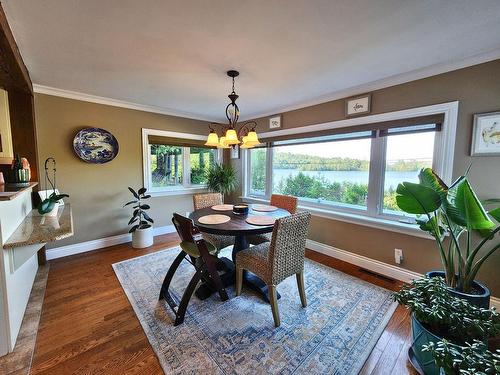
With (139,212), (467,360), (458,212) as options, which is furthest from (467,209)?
(139,212)

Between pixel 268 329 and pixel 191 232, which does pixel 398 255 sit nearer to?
pixel 268 329

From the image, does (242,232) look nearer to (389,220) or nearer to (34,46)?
(389,220)

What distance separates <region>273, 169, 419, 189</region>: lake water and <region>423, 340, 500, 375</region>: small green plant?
1.87 meters

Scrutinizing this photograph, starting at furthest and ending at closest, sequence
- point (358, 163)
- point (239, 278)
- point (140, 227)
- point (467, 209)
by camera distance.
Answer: point (140, 227), point (358, 163), point (239, 278), point (467, 209)

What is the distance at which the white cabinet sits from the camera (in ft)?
7.54

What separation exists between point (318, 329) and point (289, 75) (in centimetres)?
251

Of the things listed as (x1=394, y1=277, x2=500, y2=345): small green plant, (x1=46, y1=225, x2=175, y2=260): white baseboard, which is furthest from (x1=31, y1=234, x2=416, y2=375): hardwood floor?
(x1=46, y1=225, x2=175, y2=260): white baseboard

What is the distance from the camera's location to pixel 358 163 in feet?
9.52

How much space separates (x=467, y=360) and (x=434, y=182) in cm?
114

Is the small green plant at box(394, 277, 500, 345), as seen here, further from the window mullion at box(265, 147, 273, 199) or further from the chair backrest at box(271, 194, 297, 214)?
the window mullion at box(265, 147, 273, 199)

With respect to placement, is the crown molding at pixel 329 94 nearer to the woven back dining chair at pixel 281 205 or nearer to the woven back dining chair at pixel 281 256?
the woven back dining chair at pixel 281 205

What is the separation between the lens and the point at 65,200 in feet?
9.80

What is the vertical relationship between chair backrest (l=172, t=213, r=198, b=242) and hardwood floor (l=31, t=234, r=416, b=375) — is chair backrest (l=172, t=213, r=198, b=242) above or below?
above

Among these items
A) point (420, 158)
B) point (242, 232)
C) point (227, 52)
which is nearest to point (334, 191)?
point (420, 158)
